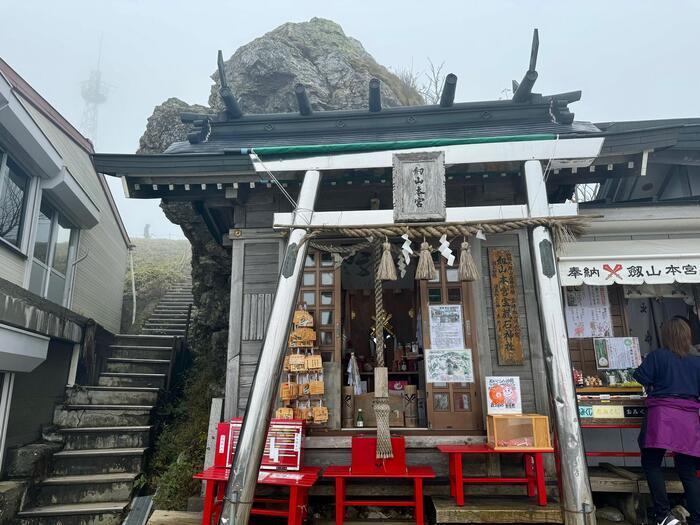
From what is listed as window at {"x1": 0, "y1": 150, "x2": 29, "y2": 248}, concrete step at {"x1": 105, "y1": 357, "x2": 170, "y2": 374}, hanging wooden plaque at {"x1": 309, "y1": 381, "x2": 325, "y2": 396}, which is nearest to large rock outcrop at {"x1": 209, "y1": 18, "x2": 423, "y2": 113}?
window at {"x1": 0, "y1": 150, "x2": 29, "y2": 248}

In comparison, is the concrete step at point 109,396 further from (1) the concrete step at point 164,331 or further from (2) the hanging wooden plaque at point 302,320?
(2) the hanging wooden plaque at point 302,320

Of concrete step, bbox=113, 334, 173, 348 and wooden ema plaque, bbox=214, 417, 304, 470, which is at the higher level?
concrete step, bbox=113, 334, 173, 348

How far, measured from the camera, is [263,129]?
7.96m

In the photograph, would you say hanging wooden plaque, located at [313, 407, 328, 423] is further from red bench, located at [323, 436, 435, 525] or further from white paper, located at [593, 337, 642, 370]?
white paper, located at [593, 337, 642, 370]

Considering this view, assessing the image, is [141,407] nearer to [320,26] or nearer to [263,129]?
[263,129]

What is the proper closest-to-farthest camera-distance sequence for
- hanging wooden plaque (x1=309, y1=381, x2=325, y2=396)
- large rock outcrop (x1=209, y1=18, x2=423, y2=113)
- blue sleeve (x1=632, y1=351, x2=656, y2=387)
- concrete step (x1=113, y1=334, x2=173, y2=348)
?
blue sleeve (x1=632, y1=351, x2=656, y2=387) → hanging wooden plaque (x1=309, y1=381, x2=325, y2=396) → concrete step (x1=113, y1=334, x2=173, y2=348) → large rock outcrop (x1=209, y1=18, x2=423, y2=113)

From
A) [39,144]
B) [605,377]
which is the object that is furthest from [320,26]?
[605,377]

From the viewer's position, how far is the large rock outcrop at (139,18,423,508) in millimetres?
7613

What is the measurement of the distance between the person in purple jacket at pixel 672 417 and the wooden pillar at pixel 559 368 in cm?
129

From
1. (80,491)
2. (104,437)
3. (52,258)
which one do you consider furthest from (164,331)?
(80,491)

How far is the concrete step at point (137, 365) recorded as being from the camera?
948cm

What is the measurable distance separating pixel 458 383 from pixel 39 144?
7.74 meters

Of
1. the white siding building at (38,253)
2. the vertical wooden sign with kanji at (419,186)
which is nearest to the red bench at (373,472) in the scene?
the vertical wooden sign with kanji at (419,186)

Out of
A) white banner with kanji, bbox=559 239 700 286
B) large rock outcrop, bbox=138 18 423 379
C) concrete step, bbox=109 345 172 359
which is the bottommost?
concrete step, bbox=109 345 172 359
